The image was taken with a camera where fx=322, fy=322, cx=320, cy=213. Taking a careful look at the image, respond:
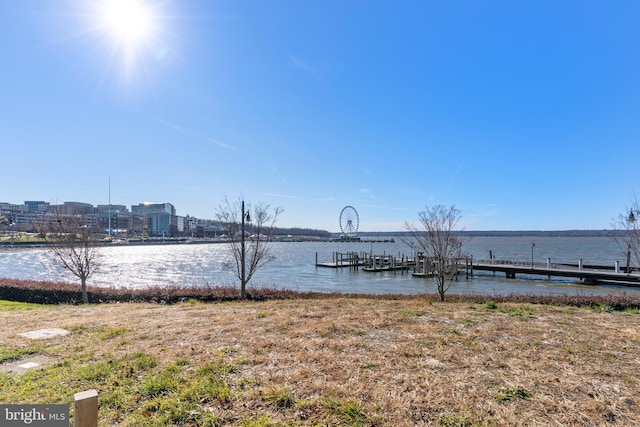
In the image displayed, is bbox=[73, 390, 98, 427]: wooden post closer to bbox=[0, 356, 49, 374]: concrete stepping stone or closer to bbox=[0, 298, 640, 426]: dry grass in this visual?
bbox=[0, 298, 640, 426]: dry grass

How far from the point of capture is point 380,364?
166 inches

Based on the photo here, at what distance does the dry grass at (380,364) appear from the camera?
3090 millimetres

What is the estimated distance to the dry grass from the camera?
309cm

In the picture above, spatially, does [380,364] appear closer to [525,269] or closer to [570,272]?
[570,272]

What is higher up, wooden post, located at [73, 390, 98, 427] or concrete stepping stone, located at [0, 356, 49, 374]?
wooden post, located at [73, 390, 98, 427]

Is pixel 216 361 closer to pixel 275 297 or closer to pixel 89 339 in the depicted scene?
pixel 89 339

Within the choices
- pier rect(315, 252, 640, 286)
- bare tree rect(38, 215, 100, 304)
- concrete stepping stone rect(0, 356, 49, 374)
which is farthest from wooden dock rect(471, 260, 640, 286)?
concrete stepping stone rect(0, 356, 49, 374)

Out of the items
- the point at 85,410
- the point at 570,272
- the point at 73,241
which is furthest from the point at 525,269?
the point at 85,410

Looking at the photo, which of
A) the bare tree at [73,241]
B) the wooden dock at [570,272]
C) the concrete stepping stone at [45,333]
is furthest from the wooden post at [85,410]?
the wooden dock at [570,272]

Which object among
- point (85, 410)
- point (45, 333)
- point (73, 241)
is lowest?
point (45, 333)

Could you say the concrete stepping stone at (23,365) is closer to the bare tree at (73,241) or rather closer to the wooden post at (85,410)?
the wooden post at (85,410)

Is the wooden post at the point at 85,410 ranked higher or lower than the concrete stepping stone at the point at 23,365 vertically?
higher

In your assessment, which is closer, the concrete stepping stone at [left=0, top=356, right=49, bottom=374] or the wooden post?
the wooden post

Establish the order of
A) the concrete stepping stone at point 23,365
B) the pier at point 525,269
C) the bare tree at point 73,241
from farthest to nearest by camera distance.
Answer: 1. the pier at point 525,269
2. the bare tree at point 73,241
3. the concrete stepping stone at point 23,365
